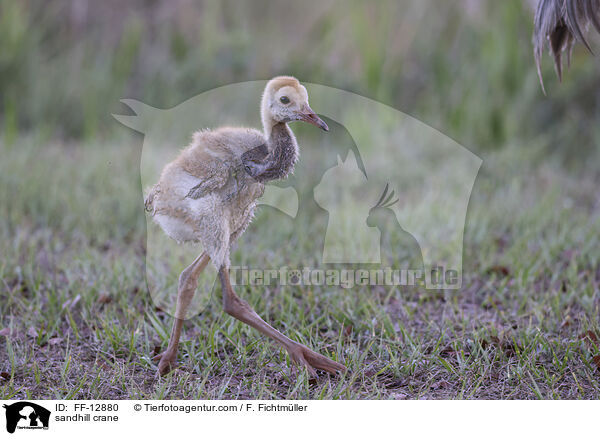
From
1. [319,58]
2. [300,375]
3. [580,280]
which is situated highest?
[319,58]

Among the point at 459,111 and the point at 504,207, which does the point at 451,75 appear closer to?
the point at 459,111

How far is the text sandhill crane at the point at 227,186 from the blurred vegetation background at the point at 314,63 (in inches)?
150

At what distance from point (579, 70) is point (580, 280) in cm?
348

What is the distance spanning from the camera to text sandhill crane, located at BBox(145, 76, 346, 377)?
294 centimetres

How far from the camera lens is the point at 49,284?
4008 millimetres

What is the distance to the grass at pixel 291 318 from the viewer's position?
10.1ft

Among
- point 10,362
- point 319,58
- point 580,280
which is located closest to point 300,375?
point 10,362

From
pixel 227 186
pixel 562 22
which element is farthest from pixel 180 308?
pixel 562 22

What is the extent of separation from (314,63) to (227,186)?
180 inches

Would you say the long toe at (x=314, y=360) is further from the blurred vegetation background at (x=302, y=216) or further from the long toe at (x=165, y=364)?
the long toe at (x=165, y=364)
